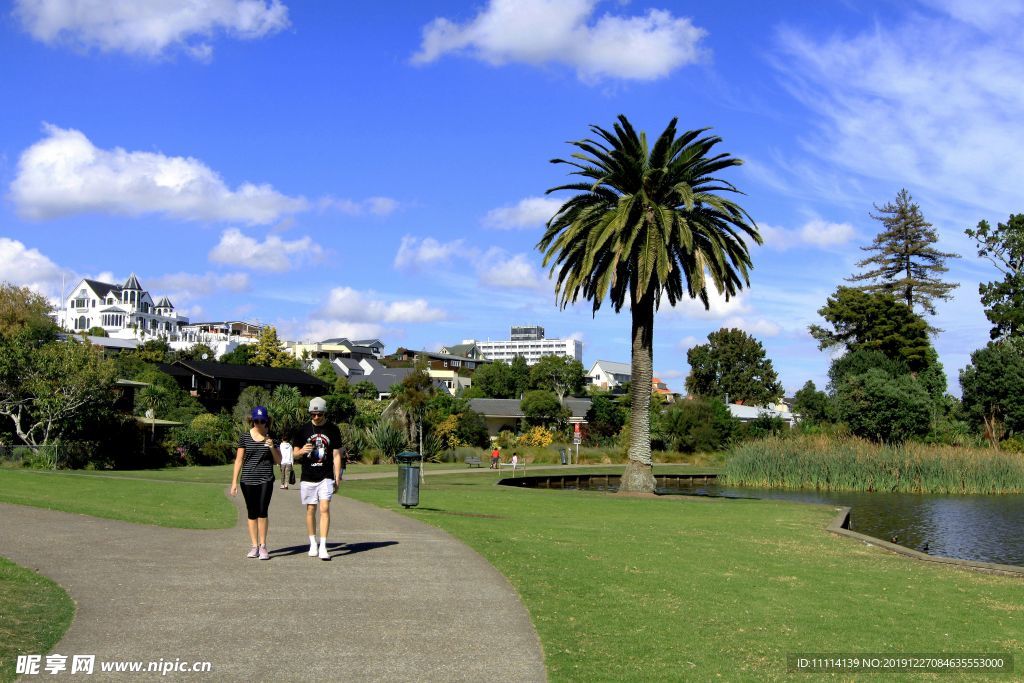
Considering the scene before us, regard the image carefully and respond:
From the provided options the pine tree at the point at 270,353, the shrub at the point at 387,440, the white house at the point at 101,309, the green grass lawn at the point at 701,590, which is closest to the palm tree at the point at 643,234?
the green grass lawn at the point at 701,590

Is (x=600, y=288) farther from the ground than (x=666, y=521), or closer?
farther from the ground

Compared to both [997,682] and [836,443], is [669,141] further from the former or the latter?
[997,682]

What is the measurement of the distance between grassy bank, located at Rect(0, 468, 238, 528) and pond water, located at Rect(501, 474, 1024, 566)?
1557 centimetres

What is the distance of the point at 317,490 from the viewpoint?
492 inches

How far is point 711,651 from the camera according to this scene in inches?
333

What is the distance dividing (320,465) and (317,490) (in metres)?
0.35

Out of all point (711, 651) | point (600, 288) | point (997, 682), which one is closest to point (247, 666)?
point (711, 651)

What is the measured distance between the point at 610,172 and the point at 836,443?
18321mm

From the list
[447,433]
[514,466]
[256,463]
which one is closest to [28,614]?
[256,463]

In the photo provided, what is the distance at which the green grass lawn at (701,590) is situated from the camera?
8.48 meters

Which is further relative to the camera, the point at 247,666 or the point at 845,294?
the point at 845,294

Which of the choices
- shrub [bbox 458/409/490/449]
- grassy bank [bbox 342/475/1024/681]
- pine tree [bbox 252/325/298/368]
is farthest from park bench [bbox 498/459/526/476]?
pine tree [bbox 252/325/298/368]

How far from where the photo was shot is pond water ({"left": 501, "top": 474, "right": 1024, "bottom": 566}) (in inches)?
846

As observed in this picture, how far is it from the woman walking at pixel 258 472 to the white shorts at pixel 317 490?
56 cm
